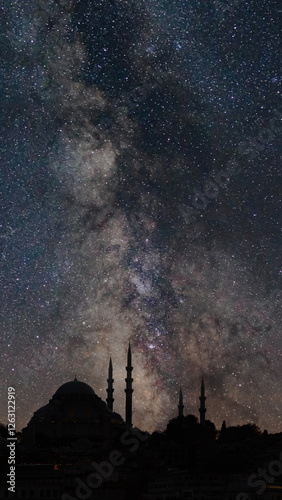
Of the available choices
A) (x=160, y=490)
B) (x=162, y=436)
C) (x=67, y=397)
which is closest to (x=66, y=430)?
(x=67, y=397)

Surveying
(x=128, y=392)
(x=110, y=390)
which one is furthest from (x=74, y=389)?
(x=128, y=392)

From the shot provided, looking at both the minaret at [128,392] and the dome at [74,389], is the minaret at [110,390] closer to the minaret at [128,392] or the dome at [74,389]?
the dome at [74,389]

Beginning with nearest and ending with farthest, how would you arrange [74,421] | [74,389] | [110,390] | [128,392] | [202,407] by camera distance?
[128,392], [202,407], [74,421], [110,390], [74,389]

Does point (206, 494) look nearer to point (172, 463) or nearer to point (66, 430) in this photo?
point (172, 463)

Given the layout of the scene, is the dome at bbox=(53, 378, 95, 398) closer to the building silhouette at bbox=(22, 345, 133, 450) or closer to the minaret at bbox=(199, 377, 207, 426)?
the building silhouette at bbox=(22, 345, 133, 450)

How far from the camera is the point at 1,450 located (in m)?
106

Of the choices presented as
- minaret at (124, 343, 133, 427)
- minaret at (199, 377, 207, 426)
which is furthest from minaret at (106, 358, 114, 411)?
minaret at (199, 377, 207, 426)

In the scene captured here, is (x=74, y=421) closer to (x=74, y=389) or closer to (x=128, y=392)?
(x=74, y=389)

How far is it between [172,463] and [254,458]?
7935 millimetres

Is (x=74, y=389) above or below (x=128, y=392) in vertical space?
above

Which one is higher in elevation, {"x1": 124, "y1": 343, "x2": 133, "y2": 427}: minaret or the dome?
the dome

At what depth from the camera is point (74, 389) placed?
129875mm

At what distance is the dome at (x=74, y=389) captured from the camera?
5098 inches

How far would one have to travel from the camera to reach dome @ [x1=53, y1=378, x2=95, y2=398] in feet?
425
